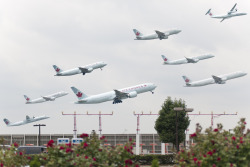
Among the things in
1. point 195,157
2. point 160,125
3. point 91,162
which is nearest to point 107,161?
point 91,162

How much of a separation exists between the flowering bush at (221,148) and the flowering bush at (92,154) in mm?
3035

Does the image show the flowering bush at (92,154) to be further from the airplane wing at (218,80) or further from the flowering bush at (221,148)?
the airplane wing at (218,80)

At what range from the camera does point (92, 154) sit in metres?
25.5

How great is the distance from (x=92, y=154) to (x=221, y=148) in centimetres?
666

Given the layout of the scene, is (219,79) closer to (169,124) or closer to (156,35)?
(156,35)

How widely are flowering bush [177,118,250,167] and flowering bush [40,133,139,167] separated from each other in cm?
303

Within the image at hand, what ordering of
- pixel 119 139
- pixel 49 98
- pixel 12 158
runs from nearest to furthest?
pixel 12 158 → pixel 49 98 → pixel 119 139

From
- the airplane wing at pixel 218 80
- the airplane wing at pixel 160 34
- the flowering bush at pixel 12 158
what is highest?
the airplane wing at pixel 160 34

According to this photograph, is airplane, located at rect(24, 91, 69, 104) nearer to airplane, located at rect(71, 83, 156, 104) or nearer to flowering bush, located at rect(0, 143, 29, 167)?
airplane, located at rect(71, 83, 156, 104)

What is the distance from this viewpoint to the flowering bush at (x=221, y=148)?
2347 centimetres

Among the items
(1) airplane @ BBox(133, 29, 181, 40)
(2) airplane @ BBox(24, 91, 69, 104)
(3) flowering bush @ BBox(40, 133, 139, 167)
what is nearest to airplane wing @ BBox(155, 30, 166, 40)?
(1) airplane @ BBox(133, 29, 181, 40)

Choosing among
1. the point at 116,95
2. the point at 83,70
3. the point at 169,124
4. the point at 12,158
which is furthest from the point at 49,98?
the point at 12,158

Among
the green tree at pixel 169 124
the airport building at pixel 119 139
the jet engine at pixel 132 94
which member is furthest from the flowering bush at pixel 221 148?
the airport building at pixel 119 139

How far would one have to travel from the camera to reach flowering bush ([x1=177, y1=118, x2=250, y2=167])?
23.5 m
